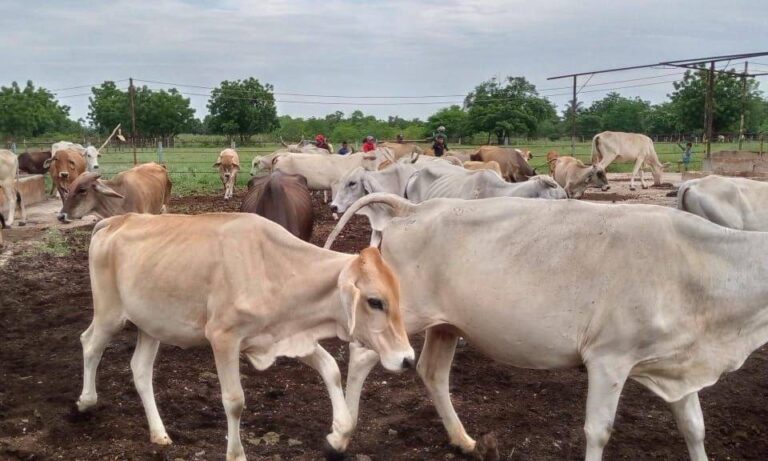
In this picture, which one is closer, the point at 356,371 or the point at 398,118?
the point at 356,371

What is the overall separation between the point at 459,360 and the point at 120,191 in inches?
262

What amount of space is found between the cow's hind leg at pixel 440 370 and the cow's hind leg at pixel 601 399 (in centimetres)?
102

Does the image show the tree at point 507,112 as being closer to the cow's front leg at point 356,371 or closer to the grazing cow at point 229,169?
the grazing cow at point 229,169

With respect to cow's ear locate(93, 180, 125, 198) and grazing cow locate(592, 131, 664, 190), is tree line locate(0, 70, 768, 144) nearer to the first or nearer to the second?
grazing cow locate(592, 131, 664, 190)

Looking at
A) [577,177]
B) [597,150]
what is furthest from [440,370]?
[597,150]

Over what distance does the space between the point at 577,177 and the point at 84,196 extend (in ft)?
40.7

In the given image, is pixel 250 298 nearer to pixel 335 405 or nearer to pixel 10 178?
pixel 335 405

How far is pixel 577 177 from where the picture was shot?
61.7 ft

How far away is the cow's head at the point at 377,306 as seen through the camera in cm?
406

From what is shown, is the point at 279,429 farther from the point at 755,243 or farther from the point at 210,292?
the point at 755,243

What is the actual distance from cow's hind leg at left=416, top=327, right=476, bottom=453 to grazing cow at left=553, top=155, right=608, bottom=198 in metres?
14.2

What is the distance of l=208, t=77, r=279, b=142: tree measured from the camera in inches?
2486

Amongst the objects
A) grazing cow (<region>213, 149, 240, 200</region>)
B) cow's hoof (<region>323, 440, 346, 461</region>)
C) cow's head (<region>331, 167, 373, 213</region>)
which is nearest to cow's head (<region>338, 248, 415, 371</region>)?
cow's hoof (<region>323, 440, 346, 461</region>)

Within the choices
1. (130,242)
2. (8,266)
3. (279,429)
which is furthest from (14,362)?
(8,266)
